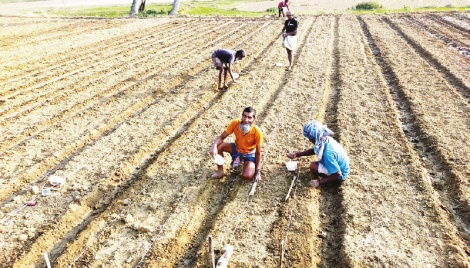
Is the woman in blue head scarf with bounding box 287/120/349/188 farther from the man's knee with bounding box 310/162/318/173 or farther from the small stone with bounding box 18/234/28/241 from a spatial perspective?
the small stone with bounding box 18/234/28/241

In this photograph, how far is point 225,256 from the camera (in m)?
3.29

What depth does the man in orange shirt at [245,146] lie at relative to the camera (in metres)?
4.27

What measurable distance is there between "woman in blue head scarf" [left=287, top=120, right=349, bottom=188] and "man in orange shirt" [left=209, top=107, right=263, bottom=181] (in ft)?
1.57

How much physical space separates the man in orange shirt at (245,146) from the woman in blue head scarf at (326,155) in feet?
1.57

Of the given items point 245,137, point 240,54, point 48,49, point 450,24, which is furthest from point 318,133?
point 450,24

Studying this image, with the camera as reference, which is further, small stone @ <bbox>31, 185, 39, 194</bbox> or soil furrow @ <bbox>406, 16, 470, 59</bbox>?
soil furrow @ <bbox>406, 16, 470, 59</bbox>

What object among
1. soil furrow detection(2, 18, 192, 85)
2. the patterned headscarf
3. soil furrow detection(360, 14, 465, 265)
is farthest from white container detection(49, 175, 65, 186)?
soil furrow detection(2, 18, 192, 85)

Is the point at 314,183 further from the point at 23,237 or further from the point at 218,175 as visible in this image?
the point at 23,237

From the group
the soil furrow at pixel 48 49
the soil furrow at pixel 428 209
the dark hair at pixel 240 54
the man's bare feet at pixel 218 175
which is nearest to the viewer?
the soil furrow at pixel 428 209

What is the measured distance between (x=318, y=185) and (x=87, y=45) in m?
10.8

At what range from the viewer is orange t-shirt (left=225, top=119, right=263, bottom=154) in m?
4.31

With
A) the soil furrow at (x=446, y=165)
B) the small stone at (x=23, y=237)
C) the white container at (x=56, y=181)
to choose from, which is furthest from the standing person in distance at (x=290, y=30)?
the small stone at (x=23, y=237)

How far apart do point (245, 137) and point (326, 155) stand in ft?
3.34

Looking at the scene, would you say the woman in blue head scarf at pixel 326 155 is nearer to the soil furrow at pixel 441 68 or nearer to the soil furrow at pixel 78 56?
the soil furrow at pixel 441 68
